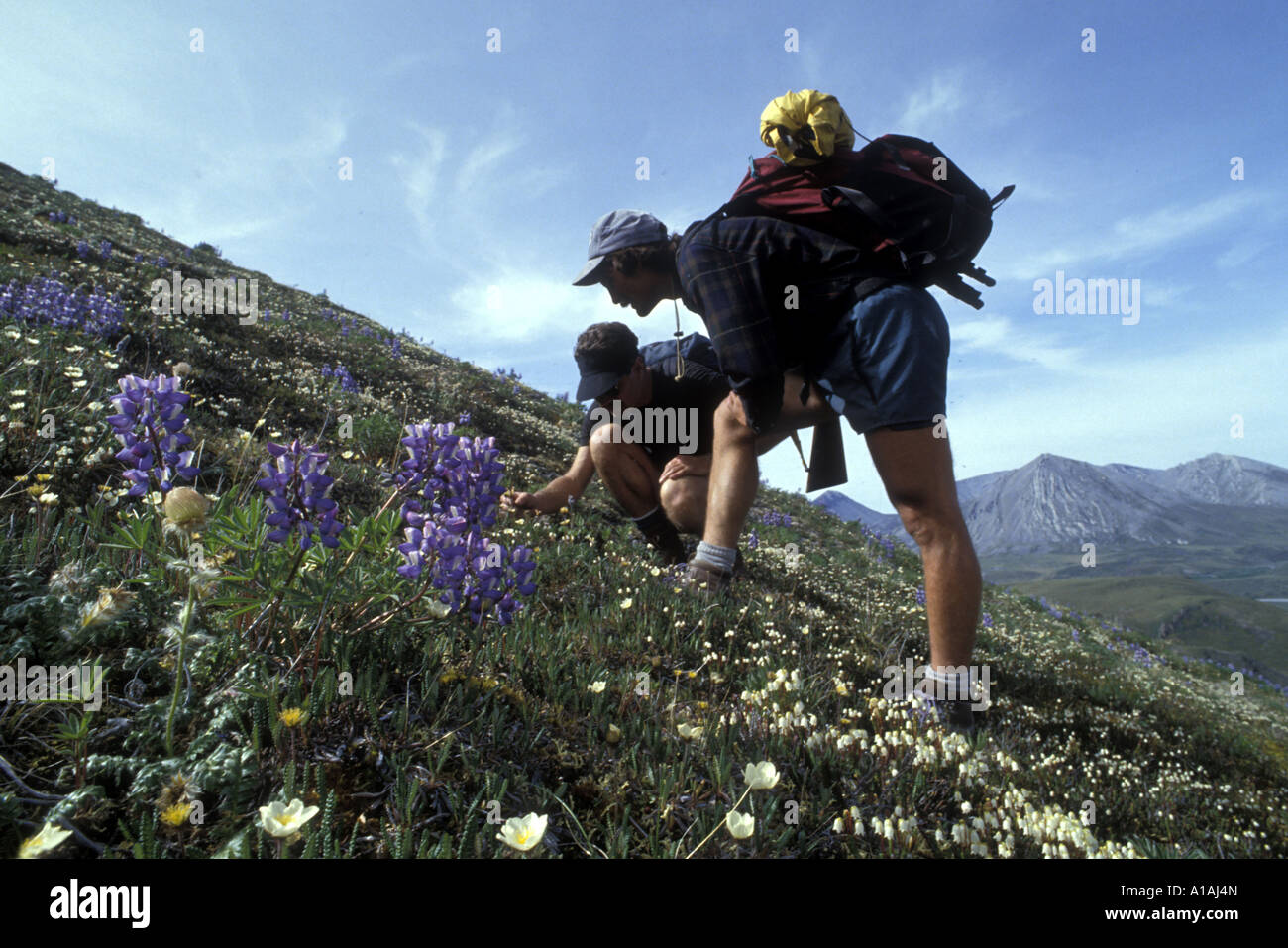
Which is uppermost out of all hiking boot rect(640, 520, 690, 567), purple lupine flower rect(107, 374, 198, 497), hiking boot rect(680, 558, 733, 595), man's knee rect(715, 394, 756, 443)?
man's knee rect(715, 394, 756, 443)

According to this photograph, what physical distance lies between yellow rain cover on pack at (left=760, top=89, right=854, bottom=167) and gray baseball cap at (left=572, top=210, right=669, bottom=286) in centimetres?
128

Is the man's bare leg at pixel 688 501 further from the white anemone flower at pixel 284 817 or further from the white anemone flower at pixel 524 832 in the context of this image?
the white anemone flower at pixel 284 817

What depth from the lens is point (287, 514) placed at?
5.96 feet

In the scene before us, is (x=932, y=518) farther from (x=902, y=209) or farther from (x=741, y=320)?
(x=902, y=209)

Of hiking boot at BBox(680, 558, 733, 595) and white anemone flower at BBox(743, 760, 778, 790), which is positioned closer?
white anemone flower at BBox(743, 760, 778, 790)

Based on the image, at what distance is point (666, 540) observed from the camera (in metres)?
5.81

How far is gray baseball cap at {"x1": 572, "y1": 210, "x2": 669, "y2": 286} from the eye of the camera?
446 centimetres

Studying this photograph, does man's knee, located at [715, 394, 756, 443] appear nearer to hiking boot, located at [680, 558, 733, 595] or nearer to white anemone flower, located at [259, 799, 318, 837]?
hiking boot, located at [680, 558, 733, 595]

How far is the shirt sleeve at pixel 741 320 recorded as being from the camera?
3.42 meters

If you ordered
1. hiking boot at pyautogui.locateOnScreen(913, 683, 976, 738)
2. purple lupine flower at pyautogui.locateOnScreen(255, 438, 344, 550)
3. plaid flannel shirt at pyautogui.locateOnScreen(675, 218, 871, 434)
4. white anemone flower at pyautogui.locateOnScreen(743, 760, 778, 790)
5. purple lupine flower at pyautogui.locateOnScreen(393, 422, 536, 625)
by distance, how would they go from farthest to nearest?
plaid flannel shirt at pyautogui.locateOnScreen(675, 218, 871, 434)
hiking boot at pyautogui.locateOnScreen(913, 683, 976, 738)
purple lupine flower at pyautogui.locateOnScreen(393, 422, 536, 625)
purple lupine flower at pyautogui.locateOnScreen(255, 438, 344, 550)
white anemone flower at pyautogui.locateOnScreen(743, 760, 778, 790)

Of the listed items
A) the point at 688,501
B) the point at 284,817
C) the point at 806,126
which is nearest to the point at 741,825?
the point at 284,817

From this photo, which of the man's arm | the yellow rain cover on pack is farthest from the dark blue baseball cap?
the yellow rain cover on pack
